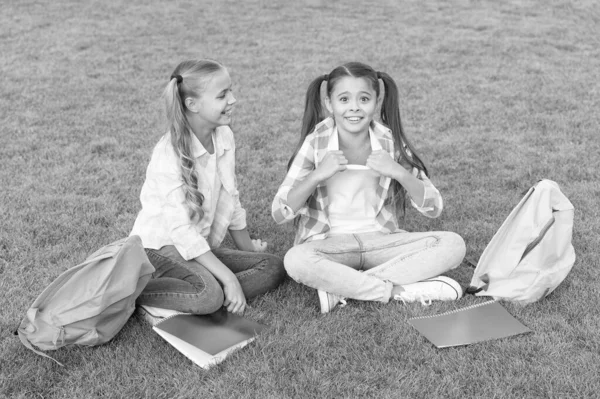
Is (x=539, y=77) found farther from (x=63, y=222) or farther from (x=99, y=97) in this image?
(x=63, y=222)

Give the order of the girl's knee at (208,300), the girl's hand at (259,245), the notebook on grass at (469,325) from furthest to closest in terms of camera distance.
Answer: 1. the girl's hand at (259,245)
2. the girl's knee at (208,300)
3. the notebook on grass at (469,325)

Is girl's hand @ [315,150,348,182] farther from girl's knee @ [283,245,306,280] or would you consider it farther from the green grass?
the green grass

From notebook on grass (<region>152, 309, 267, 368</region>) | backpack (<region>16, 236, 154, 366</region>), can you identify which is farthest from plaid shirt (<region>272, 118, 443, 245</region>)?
backpack (<region>16, 236, 154, 366</region>)

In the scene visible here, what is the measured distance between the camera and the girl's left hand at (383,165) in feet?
11.2

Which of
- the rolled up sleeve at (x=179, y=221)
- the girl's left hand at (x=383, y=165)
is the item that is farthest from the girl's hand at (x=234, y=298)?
the girl's left hand at (x=383, y=165)

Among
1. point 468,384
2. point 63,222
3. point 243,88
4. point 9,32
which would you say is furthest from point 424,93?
point 9,32

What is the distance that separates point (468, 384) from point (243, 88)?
19.4 ft

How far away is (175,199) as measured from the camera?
340cm

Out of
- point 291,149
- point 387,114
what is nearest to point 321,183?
point 387,114

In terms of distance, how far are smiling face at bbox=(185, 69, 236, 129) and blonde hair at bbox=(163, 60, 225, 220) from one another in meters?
0.02

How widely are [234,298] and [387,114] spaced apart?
130 cm

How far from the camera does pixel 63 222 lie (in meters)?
4.42

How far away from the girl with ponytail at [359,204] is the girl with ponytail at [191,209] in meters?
0.31

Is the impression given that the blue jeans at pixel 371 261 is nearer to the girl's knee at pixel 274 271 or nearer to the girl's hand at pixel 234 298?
the girl's knee at pixel 274 271
